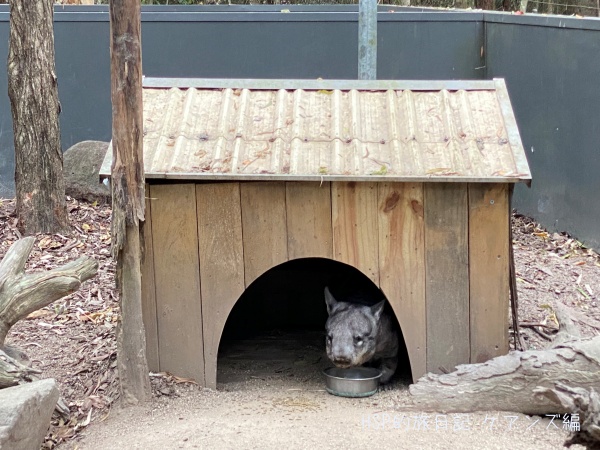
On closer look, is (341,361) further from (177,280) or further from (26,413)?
(26,413)

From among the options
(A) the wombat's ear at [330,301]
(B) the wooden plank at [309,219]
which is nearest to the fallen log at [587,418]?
(B) the wooden plank at [309,219]

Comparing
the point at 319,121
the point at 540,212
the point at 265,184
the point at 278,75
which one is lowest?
the point at 540,212

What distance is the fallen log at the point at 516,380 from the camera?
4238mm

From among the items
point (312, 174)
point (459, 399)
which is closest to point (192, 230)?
point (312, 174)

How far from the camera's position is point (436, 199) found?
4.78 metres

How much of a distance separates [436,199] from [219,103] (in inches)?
59.0

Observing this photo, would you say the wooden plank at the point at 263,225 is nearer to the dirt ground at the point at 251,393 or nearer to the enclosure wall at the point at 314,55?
the dirt ground at the point at 251,393

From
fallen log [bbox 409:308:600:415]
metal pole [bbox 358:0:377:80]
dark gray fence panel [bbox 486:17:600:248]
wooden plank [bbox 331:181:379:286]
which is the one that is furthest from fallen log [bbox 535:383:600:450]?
dark gray fence panel [bbox 486:17:600:248]

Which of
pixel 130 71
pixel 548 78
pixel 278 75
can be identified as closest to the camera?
pixel 130 71

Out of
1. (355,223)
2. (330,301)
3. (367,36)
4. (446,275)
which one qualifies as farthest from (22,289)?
(367,36)

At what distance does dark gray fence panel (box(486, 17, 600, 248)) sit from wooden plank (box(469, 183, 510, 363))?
2.99m

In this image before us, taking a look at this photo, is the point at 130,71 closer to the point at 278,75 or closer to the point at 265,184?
the point at 265,184

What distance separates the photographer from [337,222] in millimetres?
4832

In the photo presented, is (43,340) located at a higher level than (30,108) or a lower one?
lower
